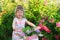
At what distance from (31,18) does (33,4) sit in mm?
335

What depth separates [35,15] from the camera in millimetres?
6008

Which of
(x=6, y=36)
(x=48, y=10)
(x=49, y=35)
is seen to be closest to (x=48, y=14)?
(x=48, y=10)

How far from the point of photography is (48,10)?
613cm

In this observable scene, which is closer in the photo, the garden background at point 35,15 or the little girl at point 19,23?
the little girl at point 19,23

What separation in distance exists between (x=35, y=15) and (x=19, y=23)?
680 millimetres

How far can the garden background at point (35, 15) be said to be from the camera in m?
5.68

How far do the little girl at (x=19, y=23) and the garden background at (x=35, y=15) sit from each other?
0.33 m

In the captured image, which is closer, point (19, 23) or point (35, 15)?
point (19, 23)

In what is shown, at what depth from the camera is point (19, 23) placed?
17.8 feet

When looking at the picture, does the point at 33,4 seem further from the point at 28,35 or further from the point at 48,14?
the point at 28,35

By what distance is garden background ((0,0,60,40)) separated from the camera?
5.68 metres

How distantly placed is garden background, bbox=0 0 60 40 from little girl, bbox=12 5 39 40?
33 centimetres

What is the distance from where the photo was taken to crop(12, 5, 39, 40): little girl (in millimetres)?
5383

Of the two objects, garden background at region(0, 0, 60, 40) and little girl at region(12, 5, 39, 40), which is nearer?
little girl at region(12, 5, 39, 40)
